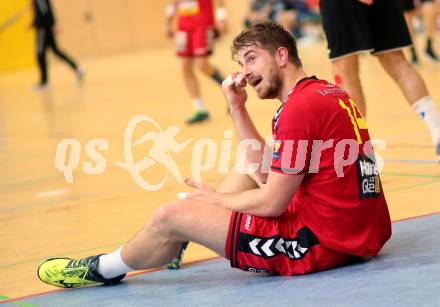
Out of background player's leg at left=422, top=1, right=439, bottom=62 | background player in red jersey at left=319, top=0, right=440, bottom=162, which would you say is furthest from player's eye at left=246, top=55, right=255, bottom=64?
background player's leg at left=422, top=1, right=439, bottom=62

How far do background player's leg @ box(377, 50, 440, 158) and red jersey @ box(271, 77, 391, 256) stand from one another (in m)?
1.79

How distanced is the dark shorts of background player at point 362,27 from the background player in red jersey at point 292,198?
5.53 ft

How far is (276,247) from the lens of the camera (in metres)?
3.10

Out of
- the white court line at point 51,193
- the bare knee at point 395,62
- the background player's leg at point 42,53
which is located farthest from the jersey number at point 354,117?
the background player's leg at point 42,53

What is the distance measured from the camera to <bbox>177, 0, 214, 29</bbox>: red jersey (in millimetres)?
8766

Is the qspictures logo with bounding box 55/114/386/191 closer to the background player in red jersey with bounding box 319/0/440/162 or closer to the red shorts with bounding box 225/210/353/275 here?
the red shorts with bounding box 225/210/353/275

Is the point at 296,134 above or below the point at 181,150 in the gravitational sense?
above

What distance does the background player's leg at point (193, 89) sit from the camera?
333 inches

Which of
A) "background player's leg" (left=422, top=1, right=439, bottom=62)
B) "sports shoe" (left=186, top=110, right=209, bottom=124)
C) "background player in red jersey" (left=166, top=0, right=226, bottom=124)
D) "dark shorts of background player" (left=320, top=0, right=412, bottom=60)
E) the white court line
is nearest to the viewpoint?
"dark shorts of background player" (left=320, top=0, right=412, bottom=60)

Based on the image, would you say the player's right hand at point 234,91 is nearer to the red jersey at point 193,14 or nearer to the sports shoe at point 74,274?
the sports shoe at point 74,274

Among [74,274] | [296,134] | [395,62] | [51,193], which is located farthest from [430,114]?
[51,193]

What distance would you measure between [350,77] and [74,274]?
2.16 metres

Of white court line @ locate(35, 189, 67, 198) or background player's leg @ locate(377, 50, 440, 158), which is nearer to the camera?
background player's leg @ locate(377, 50, 440, 158)

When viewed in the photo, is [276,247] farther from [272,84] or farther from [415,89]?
[415,89]
